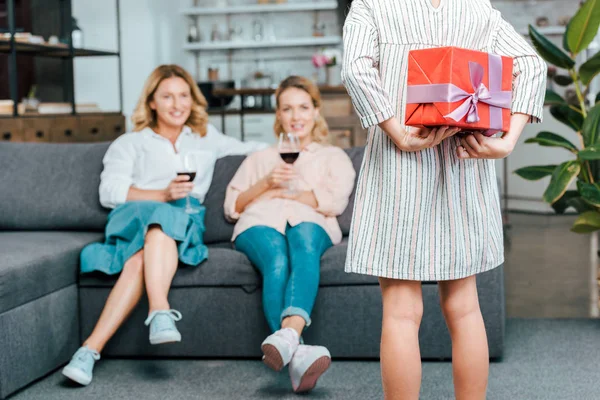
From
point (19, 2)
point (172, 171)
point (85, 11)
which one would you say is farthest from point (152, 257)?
point (85, 11)

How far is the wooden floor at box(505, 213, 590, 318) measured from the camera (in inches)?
125

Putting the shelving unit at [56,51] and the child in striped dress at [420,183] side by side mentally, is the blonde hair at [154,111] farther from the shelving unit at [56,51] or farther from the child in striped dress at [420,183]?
the shelving unit at [56,51]

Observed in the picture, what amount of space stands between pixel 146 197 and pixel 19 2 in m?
4.46

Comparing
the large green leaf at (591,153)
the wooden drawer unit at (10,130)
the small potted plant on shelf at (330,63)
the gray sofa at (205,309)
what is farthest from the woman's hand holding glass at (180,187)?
the small potted plant on shelf at (330,63)

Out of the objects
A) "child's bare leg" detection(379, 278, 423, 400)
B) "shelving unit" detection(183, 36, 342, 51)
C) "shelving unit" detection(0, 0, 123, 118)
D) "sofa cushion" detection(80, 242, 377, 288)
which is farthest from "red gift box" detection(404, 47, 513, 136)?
"shelving unit" detection(183, 36, 342, 51)

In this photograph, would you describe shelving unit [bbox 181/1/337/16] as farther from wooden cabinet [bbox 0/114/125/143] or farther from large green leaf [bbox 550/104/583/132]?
large green leaf [bbox 550/104/583/132]

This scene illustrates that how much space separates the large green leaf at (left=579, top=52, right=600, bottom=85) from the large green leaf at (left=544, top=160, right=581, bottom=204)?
340 millimetres

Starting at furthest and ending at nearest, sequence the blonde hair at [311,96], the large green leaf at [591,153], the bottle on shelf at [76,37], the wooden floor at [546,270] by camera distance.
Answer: the bottle on shelf at [76,37] → the wooden floor at [546,270] → the blonde hair at [311,96] → the large green leaf at [591,153]

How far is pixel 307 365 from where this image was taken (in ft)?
6.56

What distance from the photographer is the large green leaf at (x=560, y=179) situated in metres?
2.64

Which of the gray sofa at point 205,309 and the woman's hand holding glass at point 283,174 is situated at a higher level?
the woman's hand holding glass at point 283,174

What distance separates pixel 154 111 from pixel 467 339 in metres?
1.79

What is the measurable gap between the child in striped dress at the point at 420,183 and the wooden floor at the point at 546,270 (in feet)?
5.41

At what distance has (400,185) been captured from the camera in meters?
1.44
